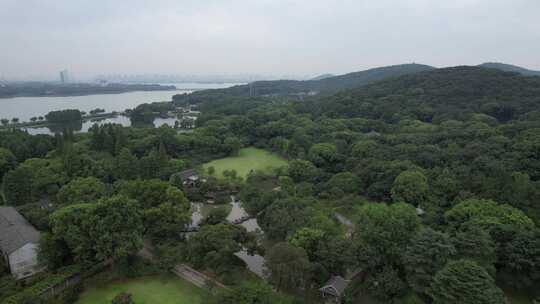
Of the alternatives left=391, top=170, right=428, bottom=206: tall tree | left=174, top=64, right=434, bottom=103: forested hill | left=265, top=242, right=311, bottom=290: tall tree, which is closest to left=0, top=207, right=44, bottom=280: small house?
left=265, top=242, right=311, bottom=290: tall tree

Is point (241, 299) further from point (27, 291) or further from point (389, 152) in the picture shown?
point (389, 152)

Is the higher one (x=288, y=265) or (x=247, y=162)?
(x=288, y=265)

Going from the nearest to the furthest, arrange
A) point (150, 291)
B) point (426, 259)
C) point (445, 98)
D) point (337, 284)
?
point (426, 259), point (337, 284), point (150, 291), point (445, 98)

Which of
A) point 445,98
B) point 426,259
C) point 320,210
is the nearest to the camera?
point 426,259

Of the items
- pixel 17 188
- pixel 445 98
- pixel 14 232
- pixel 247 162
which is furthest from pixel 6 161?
pixel 445 98

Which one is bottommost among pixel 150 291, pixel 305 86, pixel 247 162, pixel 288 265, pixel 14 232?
pixel 150 291

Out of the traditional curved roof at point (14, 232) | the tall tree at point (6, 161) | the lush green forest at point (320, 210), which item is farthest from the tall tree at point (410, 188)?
the tall tree at point (6, 161)

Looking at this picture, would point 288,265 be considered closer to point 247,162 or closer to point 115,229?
point 115,229

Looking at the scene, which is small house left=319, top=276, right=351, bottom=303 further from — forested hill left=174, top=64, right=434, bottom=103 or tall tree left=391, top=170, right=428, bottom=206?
forested hill left=174, top=64, right=434, bottom=103
